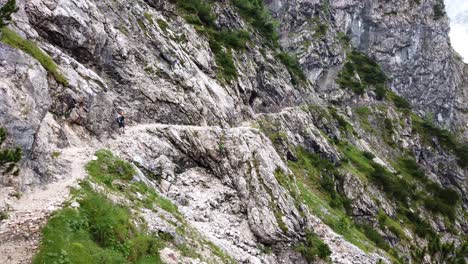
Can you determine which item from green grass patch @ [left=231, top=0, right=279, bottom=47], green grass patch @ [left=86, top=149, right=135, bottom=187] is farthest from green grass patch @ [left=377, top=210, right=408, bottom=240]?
green grass patch @ [left=231, top=0, right=279, bottom=47]

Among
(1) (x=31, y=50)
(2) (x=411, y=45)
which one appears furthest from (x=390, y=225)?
(2) (x=411, y=45)

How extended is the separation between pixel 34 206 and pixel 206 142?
19.6 metres

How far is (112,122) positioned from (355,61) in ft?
383

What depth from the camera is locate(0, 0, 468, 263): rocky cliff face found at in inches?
843

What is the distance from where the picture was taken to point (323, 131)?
7875 cm

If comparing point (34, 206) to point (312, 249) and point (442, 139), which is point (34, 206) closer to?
point (312, 249)

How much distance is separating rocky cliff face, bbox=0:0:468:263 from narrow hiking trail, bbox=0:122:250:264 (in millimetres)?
74

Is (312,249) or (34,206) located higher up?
(312,249)

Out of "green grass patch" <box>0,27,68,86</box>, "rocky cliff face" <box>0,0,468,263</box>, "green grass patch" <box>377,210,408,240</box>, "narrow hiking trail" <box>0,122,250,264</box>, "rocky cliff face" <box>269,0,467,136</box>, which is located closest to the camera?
"narrow hiking trail" <box>0,122,250,264</box>

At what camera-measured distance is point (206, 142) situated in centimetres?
3528

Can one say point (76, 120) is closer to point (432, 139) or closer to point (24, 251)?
point (24, 251)

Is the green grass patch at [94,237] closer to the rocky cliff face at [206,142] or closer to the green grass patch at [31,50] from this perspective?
the rocky cliff face at [206,142]

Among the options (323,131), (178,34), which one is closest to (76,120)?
→ (178,34)

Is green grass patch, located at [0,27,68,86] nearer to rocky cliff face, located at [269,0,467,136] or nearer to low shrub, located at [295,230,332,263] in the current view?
low shrub, located at [295,230,332,263]
